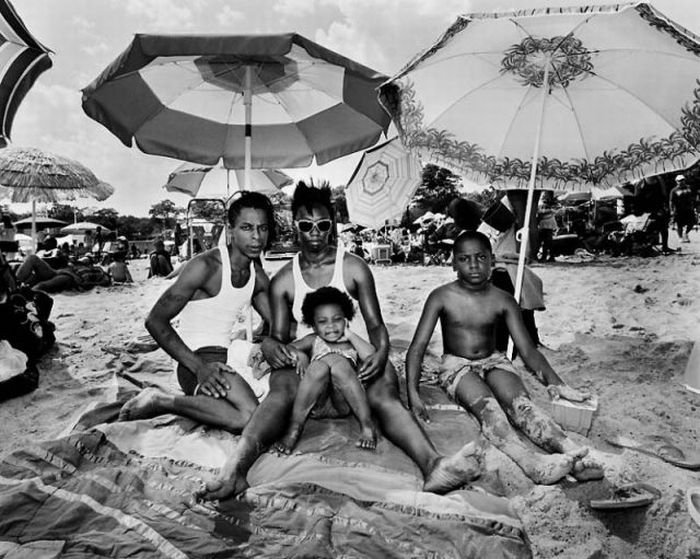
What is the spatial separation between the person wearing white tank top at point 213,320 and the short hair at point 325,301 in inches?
16.3

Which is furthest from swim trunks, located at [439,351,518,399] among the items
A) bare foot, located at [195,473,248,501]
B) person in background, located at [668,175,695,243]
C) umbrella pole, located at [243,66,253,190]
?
person in background, located at [668,175,695,243]

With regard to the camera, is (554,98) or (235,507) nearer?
(235,507)

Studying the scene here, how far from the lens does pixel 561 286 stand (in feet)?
24.3

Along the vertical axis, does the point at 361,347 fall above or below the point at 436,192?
below

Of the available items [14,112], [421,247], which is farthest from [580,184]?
[421,247]

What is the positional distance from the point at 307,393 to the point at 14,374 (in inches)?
104

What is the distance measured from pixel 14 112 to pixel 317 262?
7.41 feet

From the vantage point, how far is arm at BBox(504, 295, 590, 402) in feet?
8.79

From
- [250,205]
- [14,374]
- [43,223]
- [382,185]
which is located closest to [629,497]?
[250,205]

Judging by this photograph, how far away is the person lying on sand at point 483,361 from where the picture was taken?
2494 mm

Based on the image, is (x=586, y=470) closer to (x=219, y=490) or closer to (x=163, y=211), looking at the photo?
(x=219, y=490)

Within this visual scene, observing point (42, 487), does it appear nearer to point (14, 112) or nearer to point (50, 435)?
point (50, 435)

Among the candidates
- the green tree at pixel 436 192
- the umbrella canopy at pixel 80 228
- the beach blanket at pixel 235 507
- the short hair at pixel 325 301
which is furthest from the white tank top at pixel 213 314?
the green tree at pixel 436 192

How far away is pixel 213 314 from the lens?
2.92m
